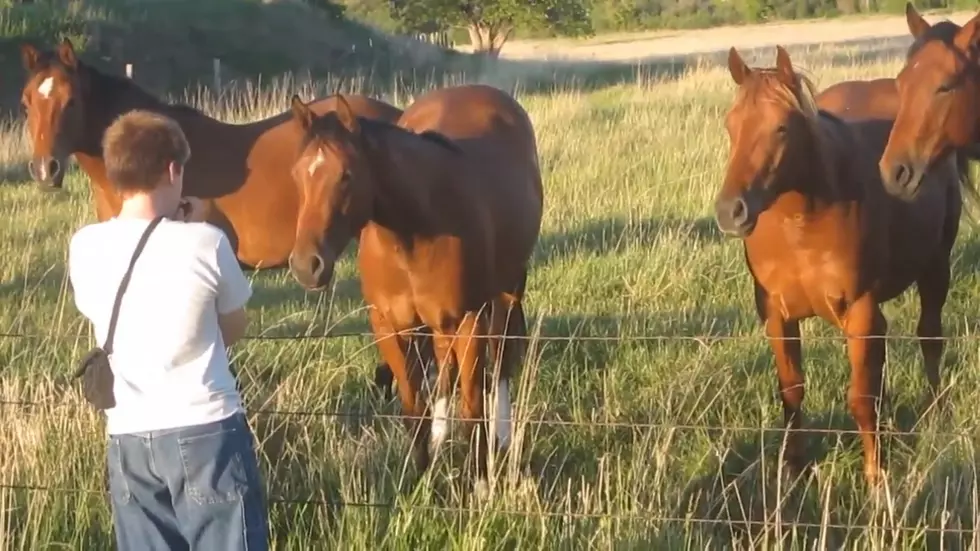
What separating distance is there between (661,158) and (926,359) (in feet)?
19.9

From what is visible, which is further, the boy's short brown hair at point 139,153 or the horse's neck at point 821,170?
the horse's neck at point 821,170

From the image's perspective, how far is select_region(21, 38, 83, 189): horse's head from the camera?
252 inches

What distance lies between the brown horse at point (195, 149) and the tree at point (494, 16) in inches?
1217

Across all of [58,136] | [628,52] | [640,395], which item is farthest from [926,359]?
[628,52]

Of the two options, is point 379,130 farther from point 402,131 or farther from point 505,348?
point 505,348

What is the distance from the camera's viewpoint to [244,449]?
298 centimetres

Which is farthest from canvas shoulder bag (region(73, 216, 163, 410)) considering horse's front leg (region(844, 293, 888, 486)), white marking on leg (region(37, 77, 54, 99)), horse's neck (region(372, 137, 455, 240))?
white marking on leg (region(37, 77, 54, 99))

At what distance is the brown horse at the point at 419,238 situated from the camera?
4246mm

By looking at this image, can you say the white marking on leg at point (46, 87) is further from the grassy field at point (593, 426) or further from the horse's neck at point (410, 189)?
the horse's neck at point (410, 189)

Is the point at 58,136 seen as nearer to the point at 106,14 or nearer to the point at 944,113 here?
the point at 944,113

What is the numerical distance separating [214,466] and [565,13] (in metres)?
37.5

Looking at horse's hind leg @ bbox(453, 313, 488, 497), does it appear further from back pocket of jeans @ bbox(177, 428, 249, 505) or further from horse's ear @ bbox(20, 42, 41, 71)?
horse's ear @ bbox(20, 42, 41, 71)

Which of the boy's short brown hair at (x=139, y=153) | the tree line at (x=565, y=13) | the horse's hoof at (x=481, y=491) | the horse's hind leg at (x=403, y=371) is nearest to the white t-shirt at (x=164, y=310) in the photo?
the boy's short brown hair at (x=139, y=153)

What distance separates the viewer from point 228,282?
2.86 metres
